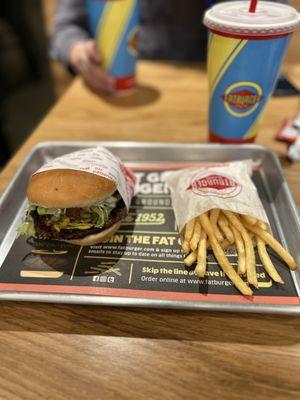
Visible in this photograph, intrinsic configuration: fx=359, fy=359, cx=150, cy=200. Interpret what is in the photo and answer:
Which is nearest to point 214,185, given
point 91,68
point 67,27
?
point 91,68

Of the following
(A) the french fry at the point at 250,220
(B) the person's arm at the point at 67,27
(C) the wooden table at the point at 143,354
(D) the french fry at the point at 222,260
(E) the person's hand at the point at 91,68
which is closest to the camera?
(C) the wooden table at the point at 143,354

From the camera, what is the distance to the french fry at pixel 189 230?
84 centimetres

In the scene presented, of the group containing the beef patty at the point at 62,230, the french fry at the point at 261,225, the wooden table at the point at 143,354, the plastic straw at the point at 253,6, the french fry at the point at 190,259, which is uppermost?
the plastic straw at the point at 253,6

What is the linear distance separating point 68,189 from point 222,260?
40 centimetres

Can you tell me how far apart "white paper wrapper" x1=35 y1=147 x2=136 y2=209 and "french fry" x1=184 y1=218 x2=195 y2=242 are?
18 centimetres

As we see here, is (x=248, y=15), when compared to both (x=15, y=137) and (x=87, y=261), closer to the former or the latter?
(x=87, y=261)

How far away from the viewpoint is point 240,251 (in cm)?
80

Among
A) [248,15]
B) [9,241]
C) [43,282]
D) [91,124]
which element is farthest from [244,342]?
[91,124]

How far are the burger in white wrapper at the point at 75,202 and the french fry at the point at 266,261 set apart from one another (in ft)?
1.12

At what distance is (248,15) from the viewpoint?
0.98 metres

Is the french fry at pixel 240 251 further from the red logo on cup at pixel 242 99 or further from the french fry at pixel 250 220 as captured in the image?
the red logo on cup at pixel 242 99

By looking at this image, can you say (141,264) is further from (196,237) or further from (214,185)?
(214,185)

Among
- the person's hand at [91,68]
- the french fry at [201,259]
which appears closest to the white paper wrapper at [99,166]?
the french fry at [201,259]

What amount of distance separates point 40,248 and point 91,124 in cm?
68
